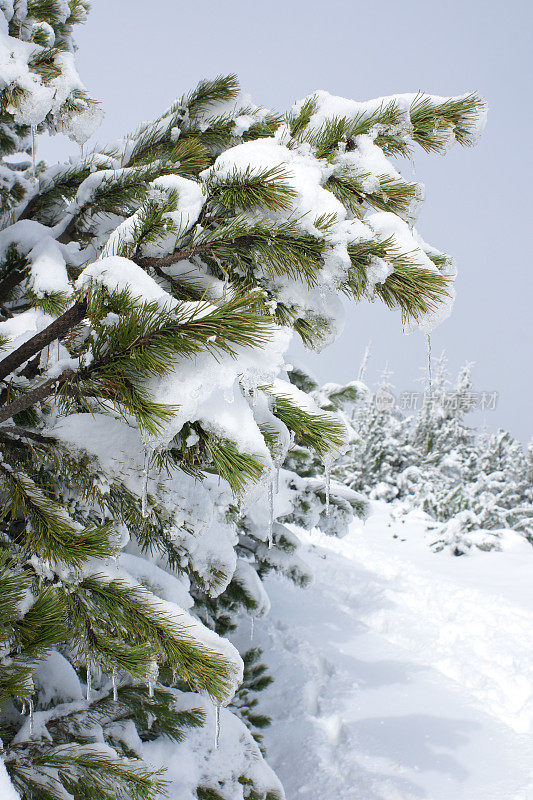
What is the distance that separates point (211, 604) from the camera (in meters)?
4.29

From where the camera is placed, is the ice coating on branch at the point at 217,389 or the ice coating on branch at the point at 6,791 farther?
the ice coating on branch at the point at 217,389

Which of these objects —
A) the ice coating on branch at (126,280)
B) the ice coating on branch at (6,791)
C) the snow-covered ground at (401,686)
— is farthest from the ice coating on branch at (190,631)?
the snow-covered ground at (401,686)

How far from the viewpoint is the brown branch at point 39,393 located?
1.40 metres

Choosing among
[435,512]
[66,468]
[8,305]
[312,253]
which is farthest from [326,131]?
[435,512]

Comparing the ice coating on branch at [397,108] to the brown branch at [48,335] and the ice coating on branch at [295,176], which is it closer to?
the ice coating on branch at [295,176]

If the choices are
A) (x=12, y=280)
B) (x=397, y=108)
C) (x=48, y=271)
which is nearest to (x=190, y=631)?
(x=48, y=271)

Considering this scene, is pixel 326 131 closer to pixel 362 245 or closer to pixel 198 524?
pixel 362 245

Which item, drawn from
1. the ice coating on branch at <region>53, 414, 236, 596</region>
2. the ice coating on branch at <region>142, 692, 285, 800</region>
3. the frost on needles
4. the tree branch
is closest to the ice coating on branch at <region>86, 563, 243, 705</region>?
the frost on needles

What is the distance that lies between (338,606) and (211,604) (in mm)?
4426

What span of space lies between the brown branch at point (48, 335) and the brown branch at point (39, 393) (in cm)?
12

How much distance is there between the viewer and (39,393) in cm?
147

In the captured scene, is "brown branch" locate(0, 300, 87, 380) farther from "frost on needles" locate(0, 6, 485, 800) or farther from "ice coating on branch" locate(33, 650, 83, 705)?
"ice coating on branch" locate(33, 650, 83, 705)

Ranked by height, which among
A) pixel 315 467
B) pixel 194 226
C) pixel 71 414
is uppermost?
pixel 194 226

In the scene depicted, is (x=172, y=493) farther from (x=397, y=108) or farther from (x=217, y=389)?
(x=397, y=108)
